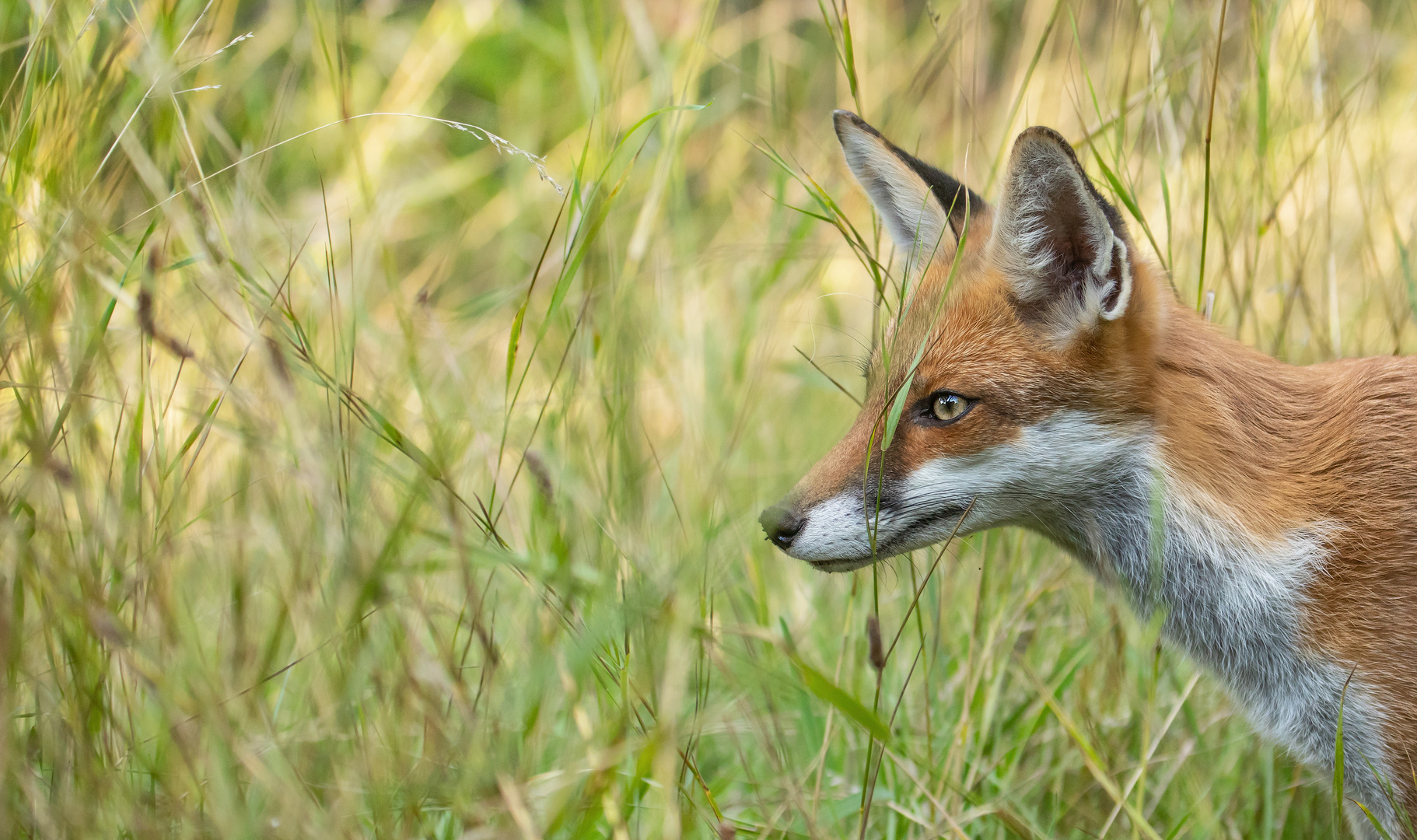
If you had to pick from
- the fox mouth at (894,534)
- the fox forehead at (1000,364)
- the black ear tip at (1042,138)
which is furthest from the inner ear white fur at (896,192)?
the fox mouth at (894,534)

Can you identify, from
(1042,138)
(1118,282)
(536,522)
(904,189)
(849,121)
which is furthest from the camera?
(904,189)

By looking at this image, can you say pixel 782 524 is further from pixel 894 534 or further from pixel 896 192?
pixel 896 192

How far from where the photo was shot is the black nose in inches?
101

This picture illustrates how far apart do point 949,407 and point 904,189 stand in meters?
0.71

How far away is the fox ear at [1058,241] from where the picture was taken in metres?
2.44

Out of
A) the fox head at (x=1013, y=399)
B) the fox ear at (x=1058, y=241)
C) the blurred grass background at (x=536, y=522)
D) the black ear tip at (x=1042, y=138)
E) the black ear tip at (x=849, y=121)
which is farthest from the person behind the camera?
the black ear tip at (x=849, y=121)

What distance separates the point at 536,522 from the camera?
8.83 feet

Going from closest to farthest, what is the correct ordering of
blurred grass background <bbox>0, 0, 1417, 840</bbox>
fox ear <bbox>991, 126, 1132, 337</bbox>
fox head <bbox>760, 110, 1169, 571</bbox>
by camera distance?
blurred grass background <bbox>0, 0, 1417, 840</bbox>, fox ear <bbox>991, 126, 1132, 337</bbox>, fox head <bbox>760, 110, 1169, 571</bbox>

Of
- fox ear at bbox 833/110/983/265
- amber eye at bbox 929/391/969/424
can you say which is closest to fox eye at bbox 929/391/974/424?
amber eye at bbox 929/391/969/424

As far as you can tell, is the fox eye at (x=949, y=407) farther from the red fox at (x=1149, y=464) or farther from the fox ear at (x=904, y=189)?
the fox ear at (x=904, y=189)

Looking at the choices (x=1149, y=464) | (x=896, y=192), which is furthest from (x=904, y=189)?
(x=1149, y=464)

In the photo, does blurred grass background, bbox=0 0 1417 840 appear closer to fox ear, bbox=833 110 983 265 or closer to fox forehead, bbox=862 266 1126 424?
fox ear, bbox=833 110 983 265

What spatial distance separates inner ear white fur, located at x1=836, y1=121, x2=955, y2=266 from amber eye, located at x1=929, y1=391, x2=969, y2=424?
0.41m

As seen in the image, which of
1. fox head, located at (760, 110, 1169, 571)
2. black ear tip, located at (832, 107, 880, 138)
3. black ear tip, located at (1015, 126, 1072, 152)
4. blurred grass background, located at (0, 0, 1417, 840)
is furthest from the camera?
black ear tip, located at (832, 107, 880, 138)
